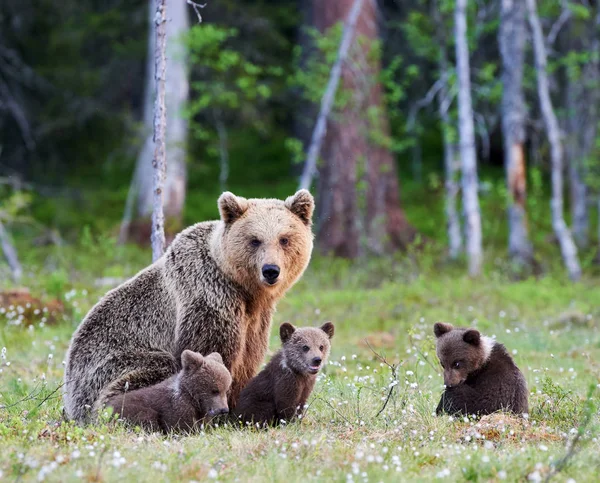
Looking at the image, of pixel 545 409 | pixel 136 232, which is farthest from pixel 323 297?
pixel 136 232

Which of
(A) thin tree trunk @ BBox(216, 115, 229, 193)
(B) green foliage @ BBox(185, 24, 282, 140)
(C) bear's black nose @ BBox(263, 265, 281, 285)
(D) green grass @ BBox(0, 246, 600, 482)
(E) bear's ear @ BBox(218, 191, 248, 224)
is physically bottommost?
(D) green grass @ BBox(0, 246, 600, 482)

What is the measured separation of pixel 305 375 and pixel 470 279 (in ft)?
34.9

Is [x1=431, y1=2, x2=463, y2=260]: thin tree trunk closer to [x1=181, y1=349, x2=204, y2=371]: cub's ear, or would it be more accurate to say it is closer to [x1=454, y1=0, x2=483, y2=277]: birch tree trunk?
[x1=454, y1=0, x2=483, y2=277]: birch tree trunk

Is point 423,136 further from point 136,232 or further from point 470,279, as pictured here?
point 470,279

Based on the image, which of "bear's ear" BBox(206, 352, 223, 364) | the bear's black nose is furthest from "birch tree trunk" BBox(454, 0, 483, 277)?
"bear's ear" BBox(206, 352, 223, 364)

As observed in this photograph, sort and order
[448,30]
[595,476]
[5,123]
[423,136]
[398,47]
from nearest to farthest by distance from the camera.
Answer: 1. [595,476]
2. [448,30]
3. [5,123]
4. [398,47]
5. [423,136]

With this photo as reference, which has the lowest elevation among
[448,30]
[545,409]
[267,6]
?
[545,409]

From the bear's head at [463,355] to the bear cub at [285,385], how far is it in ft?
3.66

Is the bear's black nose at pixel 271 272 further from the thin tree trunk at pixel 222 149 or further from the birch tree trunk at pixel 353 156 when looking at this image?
the birch tree trunk at pixel 353 156

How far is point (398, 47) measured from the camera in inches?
1153

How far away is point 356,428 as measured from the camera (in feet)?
24.4

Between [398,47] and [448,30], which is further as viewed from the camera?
[398,47]

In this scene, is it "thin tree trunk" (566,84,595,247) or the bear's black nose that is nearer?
the bear's black nose

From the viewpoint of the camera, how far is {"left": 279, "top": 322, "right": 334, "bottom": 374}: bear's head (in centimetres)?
760
